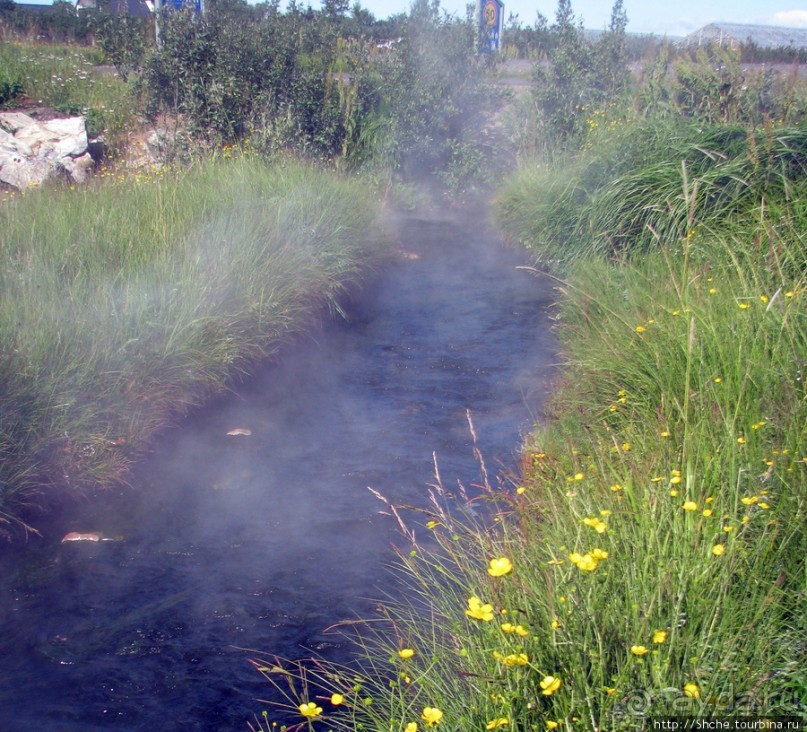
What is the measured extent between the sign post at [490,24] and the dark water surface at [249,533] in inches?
370

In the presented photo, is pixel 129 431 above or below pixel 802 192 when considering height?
below

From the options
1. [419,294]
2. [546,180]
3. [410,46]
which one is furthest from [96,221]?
[410,46]

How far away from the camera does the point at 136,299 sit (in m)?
6.04

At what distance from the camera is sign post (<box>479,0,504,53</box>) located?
15.8 m

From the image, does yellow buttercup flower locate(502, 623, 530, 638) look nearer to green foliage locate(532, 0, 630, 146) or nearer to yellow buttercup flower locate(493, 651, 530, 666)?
yellow buttercup flower locate(493, 651, 530, 666)

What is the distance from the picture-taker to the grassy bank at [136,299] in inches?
198

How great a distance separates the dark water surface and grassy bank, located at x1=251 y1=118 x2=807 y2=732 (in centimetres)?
30

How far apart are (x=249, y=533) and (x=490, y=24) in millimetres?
15325

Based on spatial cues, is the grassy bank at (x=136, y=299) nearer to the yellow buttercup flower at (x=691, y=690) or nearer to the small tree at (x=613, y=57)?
the yellow buttercup flower at (x=691, y=690)

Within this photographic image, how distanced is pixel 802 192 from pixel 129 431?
508cm

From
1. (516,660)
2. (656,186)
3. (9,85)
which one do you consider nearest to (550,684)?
(516,660)

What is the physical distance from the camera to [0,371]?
4855 mm

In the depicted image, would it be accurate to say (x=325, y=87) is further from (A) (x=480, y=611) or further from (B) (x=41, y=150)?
(A) (x=480, y=611)

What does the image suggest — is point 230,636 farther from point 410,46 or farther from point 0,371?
point 410,46
